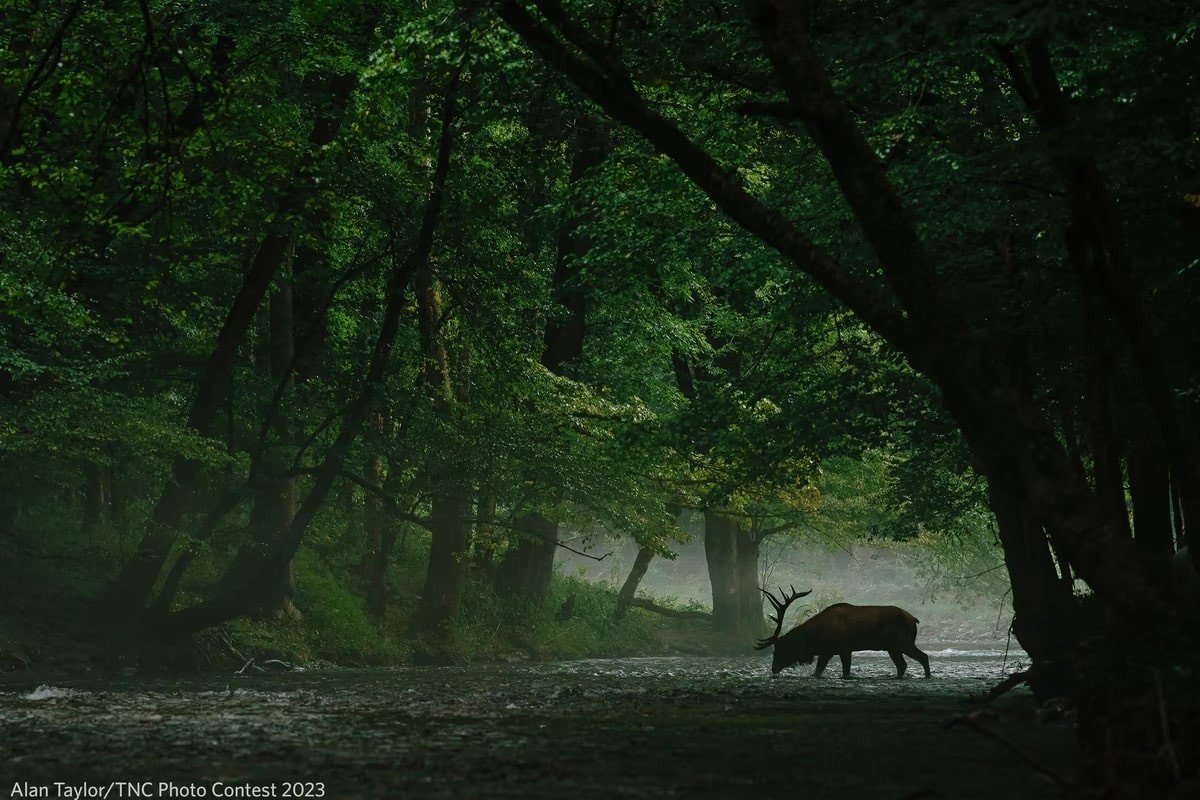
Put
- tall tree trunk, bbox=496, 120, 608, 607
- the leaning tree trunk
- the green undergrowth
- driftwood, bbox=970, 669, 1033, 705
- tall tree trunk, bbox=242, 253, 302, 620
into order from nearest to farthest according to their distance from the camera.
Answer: driftwood, bbox=970, 669, 1033, 705
the leaning tree trunk
the green undergrowth
tall tree trunk, bbox=242, 253, 302, 620
tall tree trunk, bbox=496, 120, 608, 607

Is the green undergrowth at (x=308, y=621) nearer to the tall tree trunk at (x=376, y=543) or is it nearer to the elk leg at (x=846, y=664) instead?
the tall tree trunk at (x=376, y=543)

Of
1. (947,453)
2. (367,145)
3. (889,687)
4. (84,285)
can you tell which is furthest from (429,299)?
(889,687)

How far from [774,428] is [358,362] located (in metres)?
9.71

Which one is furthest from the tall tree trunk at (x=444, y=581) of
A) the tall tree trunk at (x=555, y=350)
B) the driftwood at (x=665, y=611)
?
the driftwood at (x=665, y=611)

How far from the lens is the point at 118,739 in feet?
33.2

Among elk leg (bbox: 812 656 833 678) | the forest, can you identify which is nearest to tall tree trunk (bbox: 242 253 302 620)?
the forest

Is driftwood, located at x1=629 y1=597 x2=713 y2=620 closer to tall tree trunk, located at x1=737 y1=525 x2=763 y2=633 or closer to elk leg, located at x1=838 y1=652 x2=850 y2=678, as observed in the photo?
tall tree trunk, located at x1=737 y1=525 x2=763 y2=633

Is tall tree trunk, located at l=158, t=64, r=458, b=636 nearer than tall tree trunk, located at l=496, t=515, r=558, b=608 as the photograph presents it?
Yes

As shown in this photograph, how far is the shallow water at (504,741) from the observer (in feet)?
25.1

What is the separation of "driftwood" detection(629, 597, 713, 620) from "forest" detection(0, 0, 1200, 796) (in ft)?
21.6

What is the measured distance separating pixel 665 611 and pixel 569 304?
1571 cm

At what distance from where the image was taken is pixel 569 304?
99.9 feet

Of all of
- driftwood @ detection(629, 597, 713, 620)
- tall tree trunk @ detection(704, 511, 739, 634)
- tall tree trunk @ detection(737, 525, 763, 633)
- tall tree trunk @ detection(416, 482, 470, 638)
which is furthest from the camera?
driftwood @ detection(629, 597, 713, 620)

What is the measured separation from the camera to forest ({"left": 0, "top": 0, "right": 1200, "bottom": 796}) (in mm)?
8898
